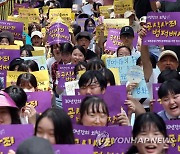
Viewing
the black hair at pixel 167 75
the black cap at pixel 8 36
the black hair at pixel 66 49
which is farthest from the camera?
the black cap at pixel 8 36

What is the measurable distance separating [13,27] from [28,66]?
303 centimetres

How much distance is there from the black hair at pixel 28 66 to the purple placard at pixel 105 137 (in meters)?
3.62

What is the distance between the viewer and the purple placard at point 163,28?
790 cm

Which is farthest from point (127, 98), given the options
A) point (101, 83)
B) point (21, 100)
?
point (21, 100)

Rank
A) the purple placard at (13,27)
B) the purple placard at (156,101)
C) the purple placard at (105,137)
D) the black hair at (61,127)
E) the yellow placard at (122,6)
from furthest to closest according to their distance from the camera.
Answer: the yellow placard at (122,6), the purple placard at (13,27), the purple placard at (156,101), the purple placard at (105,137), the black hair at (61,127)

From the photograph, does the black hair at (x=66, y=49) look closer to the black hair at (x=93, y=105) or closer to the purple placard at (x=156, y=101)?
the purple placard at (x=156, y=101)

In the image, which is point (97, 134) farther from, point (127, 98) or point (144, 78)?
point (144, 78)

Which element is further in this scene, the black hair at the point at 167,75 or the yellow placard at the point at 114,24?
the yellow placard at the point at 114,24

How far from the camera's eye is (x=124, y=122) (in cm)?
639

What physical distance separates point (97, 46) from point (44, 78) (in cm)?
450

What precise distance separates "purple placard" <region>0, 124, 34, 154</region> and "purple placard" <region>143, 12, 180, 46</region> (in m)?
3.03

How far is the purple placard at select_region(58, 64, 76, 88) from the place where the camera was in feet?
30.6

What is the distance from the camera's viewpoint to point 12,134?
5.22m

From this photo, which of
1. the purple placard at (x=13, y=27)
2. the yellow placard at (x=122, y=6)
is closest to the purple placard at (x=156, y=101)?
the purple placard at (x=13, y=27)
